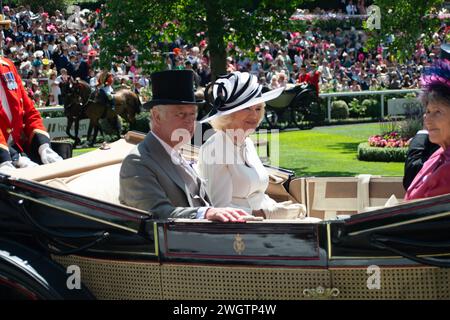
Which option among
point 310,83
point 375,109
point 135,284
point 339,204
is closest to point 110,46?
point 339,204

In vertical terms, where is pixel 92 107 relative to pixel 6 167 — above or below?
below

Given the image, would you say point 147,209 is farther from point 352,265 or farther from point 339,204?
point 339,204

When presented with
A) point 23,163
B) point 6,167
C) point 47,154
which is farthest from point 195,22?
point 6,167

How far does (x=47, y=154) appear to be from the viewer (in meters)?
5.14

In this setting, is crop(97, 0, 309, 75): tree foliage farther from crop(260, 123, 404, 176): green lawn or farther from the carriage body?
the carriage body

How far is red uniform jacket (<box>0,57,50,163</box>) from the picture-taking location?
207 inches

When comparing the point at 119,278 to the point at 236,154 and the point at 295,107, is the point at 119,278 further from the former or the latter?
the point at 295,107

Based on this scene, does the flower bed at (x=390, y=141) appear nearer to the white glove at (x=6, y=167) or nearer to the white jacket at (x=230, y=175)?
the white jacket at (x=230, y=175)

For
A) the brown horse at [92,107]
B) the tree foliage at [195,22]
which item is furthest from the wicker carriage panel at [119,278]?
the brown horse at [92,107]

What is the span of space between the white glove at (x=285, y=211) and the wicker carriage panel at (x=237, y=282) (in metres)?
0.94

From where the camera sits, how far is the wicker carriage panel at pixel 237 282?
347 cm

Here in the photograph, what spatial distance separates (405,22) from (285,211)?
1138cm

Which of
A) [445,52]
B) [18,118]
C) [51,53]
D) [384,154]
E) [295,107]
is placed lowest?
[384,154]

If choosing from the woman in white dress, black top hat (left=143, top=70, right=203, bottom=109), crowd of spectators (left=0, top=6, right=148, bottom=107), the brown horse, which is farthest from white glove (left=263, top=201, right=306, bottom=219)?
the brown horse
